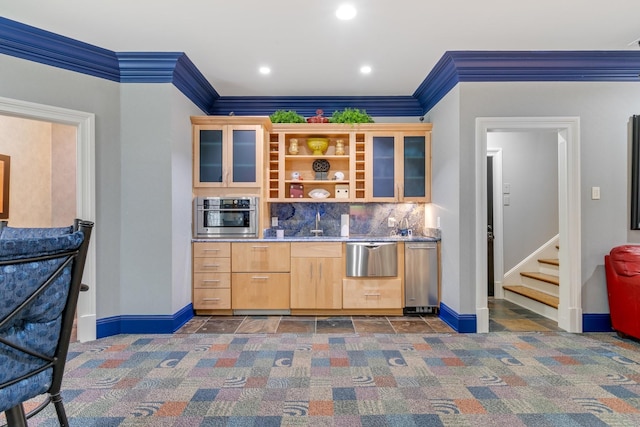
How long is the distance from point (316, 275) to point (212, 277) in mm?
1175

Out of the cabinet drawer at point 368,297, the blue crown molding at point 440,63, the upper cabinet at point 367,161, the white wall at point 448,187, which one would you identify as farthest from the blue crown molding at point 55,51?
the white wall at point 448,187

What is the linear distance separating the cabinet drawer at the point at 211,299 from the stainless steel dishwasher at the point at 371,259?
55.5 inches

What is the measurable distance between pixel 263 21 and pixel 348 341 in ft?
9.35

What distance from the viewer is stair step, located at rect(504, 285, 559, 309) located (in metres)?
3.74

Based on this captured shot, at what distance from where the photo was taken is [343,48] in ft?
10.2

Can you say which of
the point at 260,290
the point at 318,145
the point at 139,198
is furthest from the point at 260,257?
the point at 318,145

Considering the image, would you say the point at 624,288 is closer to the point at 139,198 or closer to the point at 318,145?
the point at 318,145

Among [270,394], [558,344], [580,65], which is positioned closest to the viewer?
[270,394]

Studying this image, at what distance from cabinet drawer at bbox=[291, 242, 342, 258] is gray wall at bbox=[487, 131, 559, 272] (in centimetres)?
254

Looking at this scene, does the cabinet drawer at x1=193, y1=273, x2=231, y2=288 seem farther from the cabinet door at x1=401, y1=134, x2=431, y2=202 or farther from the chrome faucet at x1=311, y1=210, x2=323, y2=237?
the cabinet door at x1=401, y1=134, x2=431, y2=202

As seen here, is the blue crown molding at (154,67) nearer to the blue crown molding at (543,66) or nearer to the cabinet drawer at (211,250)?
the cabinet drawer at (211,250)

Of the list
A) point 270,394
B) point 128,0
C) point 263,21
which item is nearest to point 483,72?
point 263,21

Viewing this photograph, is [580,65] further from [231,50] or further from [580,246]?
[231,50]

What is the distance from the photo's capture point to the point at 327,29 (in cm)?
280
